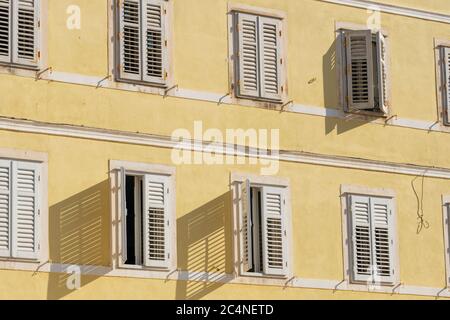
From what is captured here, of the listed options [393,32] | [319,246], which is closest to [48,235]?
[319,246]

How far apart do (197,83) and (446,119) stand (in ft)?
19.9

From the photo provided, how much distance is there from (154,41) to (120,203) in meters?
3.32

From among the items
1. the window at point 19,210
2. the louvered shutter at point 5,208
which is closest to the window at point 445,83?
the window at point 19,210

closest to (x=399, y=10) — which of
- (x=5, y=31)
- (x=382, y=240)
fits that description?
(x=382, y=240)

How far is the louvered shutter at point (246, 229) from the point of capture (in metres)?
34.3

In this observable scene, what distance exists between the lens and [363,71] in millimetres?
36594

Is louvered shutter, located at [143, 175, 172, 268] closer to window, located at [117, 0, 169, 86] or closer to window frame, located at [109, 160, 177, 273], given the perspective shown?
window frame, located at [109, 160, 177, 273]

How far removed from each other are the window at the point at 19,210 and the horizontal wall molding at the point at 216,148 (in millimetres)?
742

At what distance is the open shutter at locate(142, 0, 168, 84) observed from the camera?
33969 millimetres

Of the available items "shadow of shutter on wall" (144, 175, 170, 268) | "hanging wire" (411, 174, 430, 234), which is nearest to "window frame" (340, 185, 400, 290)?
"hanging wire" (411, 174, 430, 234)

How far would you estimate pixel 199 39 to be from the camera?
114ft

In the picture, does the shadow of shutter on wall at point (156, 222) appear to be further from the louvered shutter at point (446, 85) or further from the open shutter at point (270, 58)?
the louvered shutter at point (446, 85)

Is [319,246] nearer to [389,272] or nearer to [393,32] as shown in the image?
[389,272]

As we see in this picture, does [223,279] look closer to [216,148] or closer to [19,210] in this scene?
[216,148]
